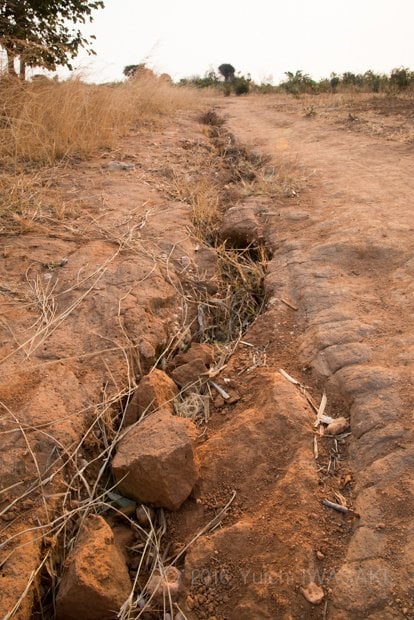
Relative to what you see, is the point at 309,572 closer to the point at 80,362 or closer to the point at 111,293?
the point at 80,362

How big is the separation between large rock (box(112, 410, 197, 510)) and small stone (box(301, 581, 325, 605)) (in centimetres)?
45

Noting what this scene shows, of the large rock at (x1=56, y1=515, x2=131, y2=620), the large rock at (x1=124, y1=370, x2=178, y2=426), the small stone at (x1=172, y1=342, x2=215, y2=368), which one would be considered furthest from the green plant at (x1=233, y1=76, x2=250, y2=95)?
the large rock at (x1=56, y1=515, x2=131, y2=620)

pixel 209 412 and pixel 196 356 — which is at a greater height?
pixel 196 356

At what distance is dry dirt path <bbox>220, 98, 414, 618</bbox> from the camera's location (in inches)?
48.8

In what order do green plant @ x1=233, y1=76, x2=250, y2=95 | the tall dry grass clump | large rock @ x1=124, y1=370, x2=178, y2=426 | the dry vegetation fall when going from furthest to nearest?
1. green plant @ x1=233, y1=76, x2=250, y2=95
2. the tall dry grass clump
3. the dry vegetation
4. large rock @ x1=124, y1=370, x2=178, y2=426

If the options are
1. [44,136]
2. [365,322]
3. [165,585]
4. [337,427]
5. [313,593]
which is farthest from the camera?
[44,136]

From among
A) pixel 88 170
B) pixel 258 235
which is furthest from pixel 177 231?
pixel 88 170

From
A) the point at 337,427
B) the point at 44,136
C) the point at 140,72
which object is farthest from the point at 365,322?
the point at 140,72

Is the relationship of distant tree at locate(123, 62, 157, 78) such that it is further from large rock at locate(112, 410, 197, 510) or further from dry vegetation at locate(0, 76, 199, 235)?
large rock at locate(112, 410, 197, 510)

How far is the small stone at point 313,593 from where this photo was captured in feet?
3.96

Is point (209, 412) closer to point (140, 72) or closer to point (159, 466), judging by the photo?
point (159, 466)

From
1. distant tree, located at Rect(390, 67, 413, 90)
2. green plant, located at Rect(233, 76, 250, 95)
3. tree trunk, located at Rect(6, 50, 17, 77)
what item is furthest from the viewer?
green plant, located at Rect(233, 76, 250, 95)

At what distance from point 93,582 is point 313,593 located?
56 centimetres

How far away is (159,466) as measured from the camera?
1.49m
